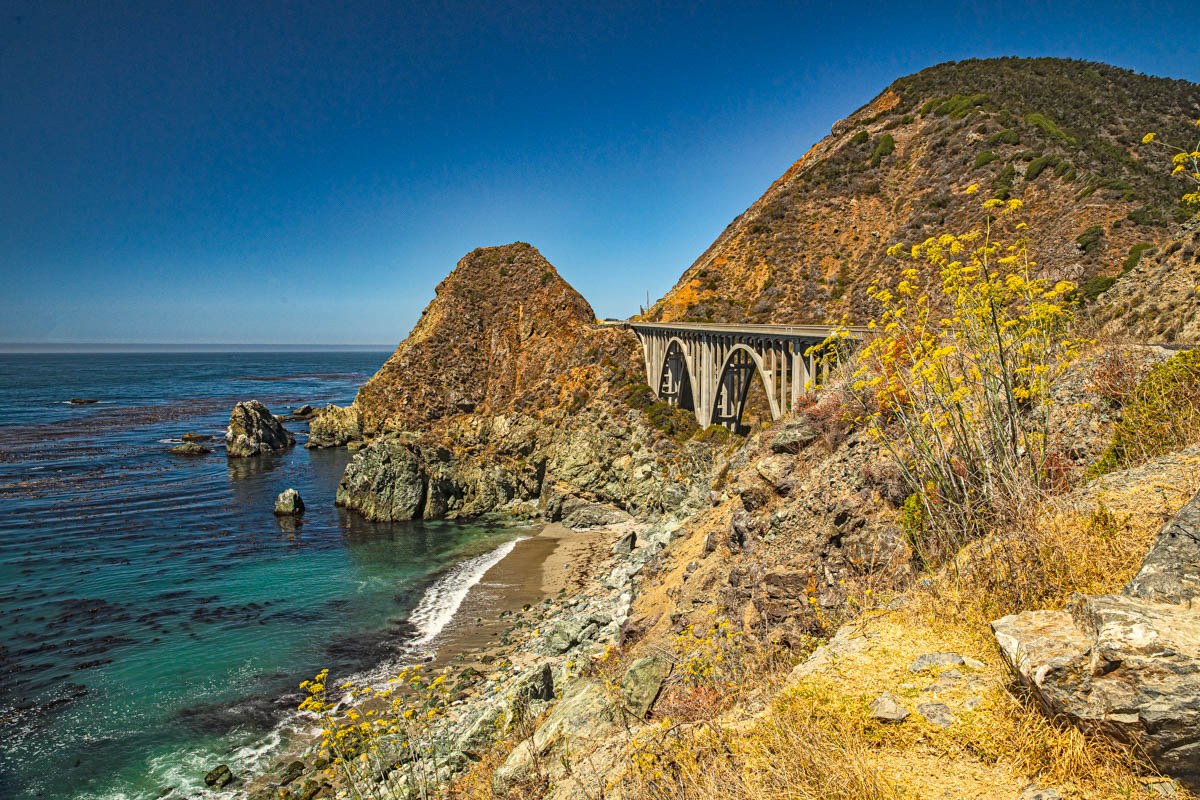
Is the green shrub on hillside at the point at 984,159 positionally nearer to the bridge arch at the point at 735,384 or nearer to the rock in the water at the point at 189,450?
the bridge arch at the point at 735,384

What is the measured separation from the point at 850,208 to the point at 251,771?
5193cm

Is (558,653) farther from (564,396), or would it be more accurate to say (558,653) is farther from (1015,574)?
(564,396)

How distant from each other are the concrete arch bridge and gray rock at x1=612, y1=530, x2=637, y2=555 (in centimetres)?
820

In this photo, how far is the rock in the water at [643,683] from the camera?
262 inches

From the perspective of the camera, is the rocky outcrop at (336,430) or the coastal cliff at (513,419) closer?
the coastal cliff at (513,419)

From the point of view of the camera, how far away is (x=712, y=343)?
29.6 metres

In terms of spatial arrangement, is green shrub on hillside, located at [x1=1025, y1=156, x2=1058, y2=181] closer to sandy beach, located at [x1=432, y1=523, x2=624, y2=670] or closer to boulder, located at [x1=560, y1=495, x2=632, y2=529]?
boulder, located at [x1=560, y1=495, x2=632, y2=529]

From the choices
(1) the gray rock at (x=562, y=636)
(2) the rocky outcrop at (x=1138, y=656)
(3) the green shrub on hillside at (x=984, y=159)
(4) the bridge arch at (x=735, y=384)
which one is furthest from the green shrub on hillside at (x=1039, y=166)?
(2) the rocky outcrop at (x=1138, y=656)

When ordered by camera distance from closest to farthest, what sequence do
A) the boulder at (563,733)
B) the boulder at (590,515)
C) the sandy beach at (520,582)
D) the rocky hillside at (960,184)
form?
the boulder at (563,733)
the sandy beach at (520,582)
the boulder at (590,515)
the rocky hillside at (960,184)

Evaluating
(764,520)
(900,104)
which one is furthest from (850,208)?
(764,520)

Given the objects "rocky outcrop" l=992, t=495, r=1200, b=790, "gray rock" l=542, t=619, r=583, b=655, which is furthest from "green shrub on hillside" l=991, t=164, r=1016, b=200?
"rocky outcrop" l=992, t=495, r=1200, b=790

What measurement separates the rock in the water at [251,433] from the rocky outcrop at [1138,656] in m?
58.1

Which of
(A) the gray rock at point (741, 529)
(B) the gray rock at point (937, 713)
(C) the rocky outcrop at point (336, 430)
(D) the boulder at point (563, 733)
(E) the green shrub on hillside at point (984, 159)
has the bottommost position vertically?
(C) the rocky outcrop at point (336, 430)

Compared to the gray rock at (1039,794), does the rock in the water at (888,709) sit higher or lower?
lower
